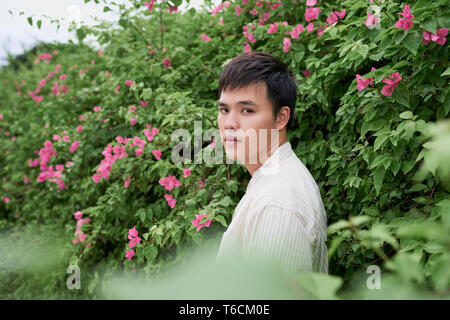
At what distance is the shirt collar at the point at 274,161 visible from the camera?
148cm

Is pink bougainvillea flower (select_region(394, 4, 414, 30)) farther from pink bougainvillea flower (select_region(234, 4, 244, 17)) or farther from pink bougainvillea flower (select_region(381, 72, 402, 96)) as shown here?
pink bougainvillea flower (select_region(234, 4, 244, 17))

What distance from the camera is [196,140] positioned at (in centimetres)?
223

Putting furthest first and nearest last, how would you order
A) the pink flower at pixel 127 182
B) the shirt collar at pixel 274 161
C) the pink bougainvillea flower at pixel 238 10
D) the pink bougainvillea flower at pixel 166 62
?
1. the pink bougainvillea flower at pixel 166 62
2. the pink bougainvillea flower at pixel 238 10
3. the pink flower at pixel 127 182
4. the shirt collar at pixel 274 161

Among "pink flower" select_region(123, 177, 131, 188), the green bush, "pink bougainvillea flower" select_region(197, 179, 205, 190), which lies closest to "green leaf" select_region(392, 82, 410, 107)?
the green bush

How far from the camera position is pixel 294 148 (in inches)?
91.7

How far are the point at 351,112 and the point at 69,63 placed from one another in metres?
4.50

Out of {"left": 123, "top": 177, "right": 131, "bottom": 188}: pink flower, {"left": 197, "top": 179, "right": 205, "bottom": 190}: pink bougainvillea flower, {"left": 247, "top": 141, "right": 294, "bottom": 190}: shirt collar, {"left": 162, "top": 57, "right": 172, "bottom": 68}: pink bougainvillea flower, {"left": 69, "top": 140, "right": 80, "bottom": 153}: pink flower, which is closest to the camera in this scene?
{"left": 247, "top": 141, "right": 294, "bottom": 190}: shirt collar

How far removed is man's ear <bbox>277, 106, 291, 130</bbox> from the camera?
1566 millimetres

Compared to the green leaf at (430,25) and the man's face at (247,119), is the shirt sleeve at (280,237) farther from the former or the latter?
the green leaf at (430,25)

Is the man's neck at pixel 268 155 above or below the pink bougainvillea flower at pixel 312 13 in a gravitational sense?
below

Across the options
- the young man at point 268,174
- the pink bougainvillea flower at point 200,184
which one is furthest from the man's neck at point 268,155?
the pink bougainvillea flower at point 200,184

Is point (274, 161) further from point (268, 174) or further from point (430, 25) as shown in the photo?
point (430, 25)

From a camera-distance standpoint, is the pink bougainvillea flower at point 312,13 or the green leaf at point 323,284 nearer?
the green leaf at point 323,284
